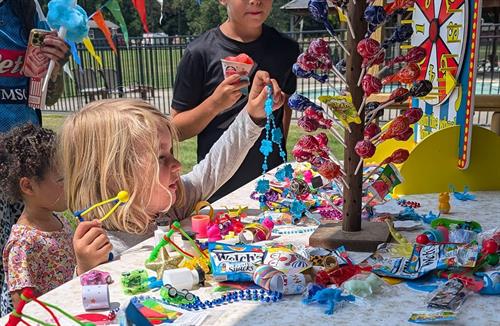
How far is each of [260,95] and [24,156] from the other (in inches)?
29.0

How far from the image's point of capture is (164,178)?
4.09 ft

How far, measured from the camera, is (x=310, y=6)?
1.15m

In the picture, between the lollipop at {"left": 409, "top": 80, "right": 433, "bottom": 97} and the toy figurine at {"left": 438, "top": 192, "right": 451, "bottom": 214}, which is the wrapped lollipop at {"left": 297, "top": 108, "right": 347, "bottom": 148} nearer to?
the lollipop at {"left": 409, "top": 80, "right": 433, "bottom": 97}

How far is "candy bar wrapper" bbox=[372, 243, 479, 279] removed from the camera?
0.99 metres

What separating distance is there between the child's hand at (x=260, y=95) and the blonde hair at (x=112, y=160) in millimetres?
421

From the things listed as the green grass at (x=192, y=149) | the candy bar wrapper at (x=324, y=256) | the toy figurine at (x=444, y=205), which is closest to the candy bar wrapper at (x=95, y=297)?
the candy bar wrapper at (x=324, y=256)

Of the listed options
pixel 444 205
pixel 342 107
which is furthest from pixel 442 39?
pixel 342 107

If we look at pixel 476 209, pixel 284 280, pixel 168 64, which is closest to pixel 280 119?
pixel 476 209

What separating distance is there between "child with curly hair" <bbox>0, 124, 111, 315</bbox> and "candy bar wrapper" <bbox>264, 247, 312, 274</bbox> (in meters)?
0.75

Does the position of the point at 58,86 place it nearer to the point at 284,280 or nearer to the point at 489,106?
the point at 284,280

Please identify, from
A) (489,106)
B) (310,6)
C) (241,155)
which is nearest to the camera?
(310,6)

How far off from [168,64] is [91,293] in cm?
987

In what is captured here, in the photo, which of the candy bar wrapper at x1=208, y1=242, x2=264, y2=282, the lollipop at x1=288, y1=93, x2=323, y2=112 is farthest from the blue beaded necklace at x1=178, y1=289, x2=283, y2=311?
the lollipop at x1=288, y1=93, x2=323, y2=112

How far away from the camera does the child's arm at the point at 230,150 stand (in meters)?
1.58
